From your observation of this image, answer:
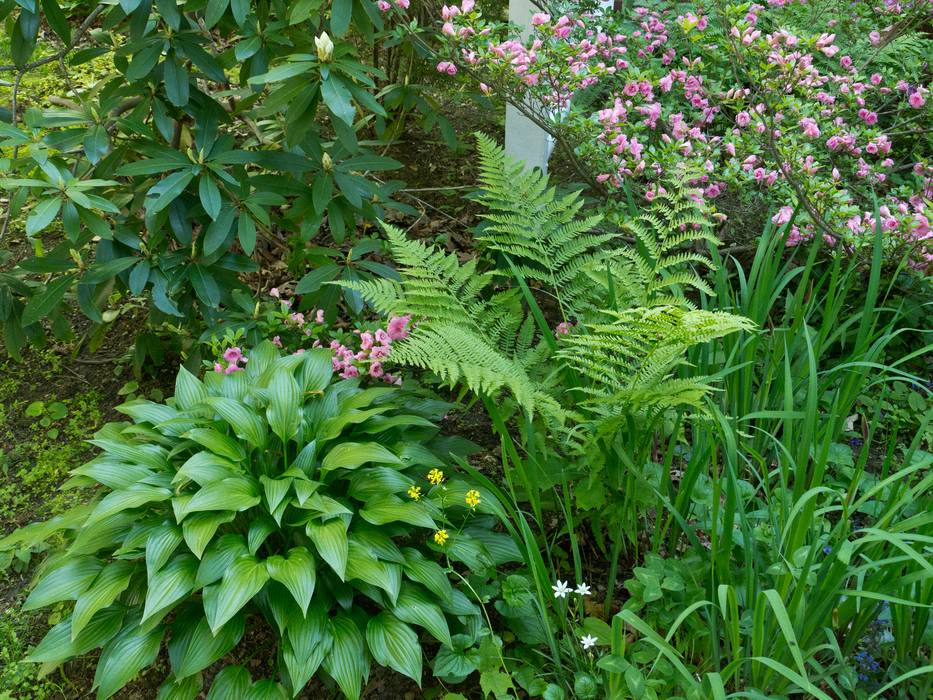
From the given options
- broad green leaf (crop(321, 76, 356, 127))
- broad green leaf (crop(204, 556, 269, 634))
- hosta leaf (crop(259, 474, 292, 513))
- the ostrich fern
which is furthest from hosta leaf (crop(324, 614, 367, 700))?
broad green leaf (crop(321, 76, 356, 127))

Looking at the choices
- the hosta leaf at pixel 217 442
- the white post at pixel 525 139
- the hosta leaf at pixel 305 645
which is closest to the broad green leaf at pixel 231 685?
the hosta leaf at pixel 305 645

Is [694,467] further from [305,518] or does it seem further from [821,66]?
[821,66]

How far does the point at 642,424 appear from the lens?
1.98 metres

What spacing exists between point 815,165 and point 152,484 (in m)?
2.13

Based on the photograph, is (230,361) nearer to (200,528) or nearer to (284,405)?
(284,405)

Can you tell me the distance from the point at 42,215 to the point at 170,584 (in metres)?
1.04

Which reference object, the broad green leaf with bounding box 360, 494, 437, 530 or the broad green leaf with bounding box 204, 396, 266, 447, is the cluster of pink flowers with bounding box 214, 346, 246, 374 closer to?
the broad green leaf with bounding box 204, 396, 266, 447

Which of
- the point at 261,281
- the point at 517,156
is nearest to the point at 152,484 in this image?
the point at 261,281

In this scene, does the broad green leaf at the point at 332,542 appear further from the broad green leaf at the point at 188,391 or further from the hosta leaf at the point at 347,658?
the broad green leaf at the point at 188,391

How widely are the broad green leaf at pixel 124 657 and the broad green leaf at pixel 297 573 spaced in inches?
13.8

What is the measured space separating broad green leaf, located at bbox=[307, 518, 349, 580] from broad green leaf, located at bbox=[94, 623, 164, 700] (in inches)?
18.1

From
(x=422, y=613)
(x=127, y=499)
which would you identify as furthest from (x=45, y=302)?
(x=422, y=613)

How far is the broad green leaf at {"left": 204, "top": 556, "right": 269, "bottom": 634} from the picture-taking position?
1.66m

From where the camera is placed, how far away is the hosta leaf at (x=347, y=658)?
1744 millimetres
